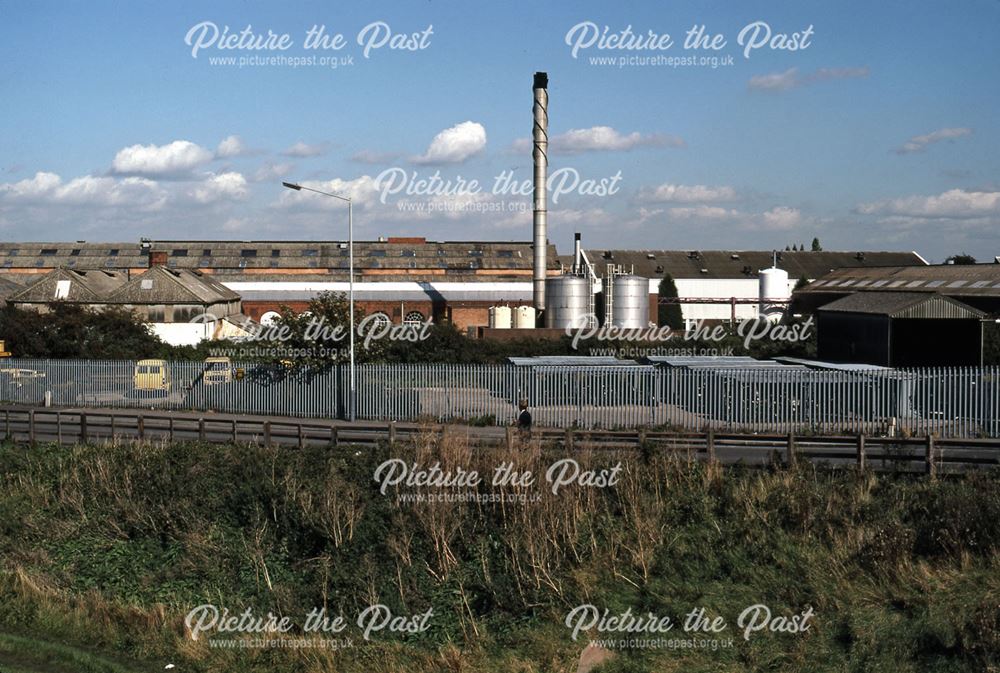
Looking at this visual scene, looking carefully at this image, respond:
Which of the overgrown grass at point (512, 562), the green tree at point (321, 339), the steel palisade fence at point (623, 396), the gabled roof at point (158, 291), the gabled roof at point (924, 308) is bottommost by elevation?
the overgrown grass at point (512, 562)

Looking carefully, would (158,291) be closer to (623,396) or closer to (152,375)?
(152,375)

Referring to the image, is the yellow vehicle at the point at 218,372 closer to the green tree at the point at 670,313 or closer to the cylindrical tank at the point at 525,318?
the cylindrical tank at the point at 525,318

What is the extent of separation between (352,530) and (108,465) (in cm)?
779

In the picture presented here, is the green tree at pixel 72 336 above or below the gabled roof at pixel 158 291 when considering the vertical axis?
below

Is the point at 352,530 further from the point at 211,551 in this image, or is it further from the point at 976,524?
the point at 976,524

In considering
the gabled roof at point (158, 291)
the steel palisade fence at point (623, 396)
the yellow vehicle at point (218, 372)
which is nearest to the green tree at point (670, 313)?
the gabled roof at point (158, 291)

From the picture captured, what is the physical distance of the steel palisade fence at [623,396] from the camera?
95.0 ft

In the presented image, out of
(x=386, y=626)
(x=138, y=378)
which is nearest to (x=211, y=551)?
(x=386, y=626)

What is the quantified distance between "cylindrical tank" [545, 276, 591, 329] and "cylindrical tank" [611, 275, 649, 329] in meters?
1.52

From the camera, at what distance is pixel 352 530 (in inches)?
755

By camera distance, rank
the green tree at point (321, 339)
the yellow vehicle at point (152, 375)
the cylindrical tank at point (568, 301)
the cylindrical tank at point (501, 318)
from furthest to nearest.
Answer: the cylindrical tank at point (501, 318), the cylindrical tank at point (568, 301), the yellow vehicle at point (152, 375), the green tree at point (321, 339)

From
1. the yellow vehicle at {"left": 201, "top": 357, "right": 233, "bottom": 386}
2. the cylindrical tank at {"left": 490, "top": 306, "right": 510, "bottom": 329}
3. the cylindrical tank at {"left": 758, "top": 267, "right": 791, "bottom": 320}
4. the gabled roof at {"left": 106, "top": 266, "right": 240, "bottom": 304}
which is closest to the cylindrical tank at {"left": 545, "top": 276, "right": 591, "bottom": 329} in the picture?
the cylindrical tank at {"left": 490, "top": 306, "right": 510, "bottom": 329}

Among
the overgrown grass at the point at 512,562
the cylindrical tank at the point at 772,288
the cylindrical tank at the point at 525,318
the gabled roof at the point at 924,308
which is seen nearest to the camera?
the overgrown grass at the point at 512,562

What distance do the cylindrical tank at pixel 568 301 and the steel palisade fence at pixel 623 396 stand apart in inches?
888
